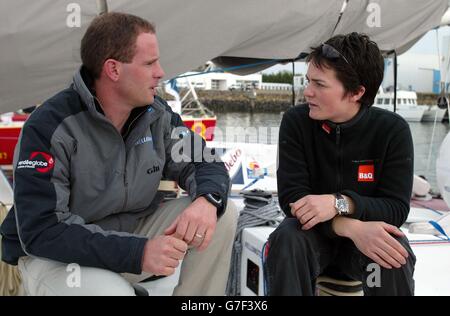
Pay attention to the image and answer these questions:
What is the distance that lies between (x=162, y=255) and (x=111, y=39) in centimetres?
82

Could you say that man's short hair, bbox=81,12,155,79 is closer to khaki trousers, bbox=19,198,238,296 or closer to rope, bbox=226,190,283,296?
khaki trousers, bbox=19,198,238,296

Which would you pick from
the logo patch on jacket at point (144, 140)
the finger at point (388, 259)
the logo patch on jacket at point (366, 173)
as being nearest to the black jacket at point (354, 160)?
the logo patch on jacket at point (366, 173)

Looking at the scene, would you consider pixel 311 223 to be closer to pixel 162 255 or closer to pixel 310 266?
pixel 310 266

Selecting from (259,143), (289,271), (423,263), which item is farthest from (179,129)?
(259,143)

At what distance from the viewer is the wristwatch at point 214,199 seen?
5.79 feet

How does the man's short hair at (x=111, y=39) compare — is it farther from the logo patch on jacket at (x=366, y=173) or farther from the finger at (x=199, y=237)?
the logo patch on jacket at (x=366, y=173)

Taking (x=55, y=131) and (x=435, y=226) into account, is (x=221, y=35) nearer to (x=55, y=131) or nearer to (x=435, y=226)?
(x=55, y=131)

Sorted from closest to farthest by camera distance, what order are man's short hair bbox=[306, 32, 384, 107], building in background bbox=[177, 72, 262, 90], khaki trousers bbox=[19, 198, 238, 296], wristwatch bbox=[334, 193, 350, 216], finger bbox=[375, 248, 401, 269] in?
1. khaki trousers bbox=[19, 198, 238, 296]
2. finger bbox=[375, 248, 401, 269]
3. wristwatch bbox=[334, 193, 350, 216]
4. man's short hair bbox=[306, 32, 384, 107]
5. building in background bbox=[177, 72, 262, 90]

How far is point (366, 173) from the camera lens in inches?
74.0

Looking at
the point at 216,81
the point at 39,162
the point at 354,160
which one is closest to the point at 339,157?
the point at 354,160

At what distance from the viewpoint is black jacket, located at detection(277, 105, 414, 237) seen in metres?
1.84

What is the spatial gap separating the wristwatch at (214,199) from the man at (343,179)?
0.23m

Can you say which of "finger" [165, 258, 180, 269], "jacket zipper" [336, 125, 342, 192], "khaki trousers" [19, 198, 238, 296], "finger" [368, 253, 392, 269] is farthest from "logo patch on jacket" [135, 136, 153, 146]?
"finger" [368, 253, 392, 269]

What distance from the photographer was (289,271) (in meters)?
1.62
